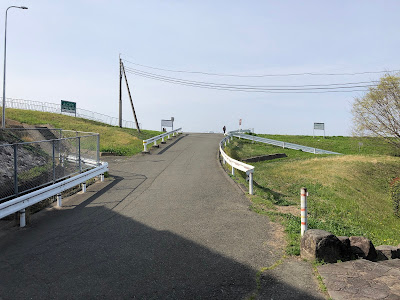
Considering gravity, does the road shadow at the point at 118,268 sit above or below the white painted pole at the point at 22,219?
below

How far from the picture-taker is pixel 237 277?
4.84 m

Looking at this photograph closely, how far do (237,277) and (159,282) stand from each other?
1.19 meters

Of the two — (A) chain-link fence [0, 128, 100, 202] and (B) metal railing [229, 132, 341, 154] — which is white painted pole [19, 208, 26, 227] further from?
(B) metal railing [229, 132, 341, 154]

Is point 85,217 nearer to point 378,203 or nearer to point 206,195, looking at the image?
point 206,195

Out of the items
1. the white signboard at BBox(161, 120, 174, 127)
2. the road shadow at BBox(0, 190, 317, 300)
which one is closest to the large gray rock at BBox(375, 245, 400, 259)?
the road shadow at BBox(0, 190, 317, 300)

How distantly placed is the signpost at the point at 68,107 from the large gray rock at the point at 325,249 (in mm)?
55885

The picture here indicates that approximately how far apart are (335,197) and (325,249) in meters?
10.6

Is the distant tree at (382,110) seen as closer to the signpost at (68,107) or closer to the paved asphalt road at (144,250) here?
the paved asphalt road at (144,250)

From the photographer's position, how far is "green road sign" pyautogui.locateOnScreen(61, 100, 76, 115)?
179 ft

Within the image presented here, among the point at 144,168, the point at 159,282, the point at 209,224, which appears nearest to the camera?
the point at 159,282

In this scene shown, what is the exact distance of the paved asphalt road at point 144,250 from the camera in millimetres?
4516

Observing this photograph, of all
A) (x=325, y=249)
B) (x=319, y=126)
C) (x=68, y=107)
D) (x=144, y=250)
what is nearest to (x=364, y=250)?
(x=325, y=249)

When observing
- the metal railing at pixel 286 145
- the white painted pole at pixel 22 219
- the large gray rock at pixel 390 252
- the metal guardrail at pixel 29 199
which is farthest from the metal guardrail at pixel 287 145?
the white painted pole at pixel 22 219

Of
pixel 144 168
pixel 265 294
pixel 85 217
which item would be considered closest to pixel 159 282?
pixel 265 294
